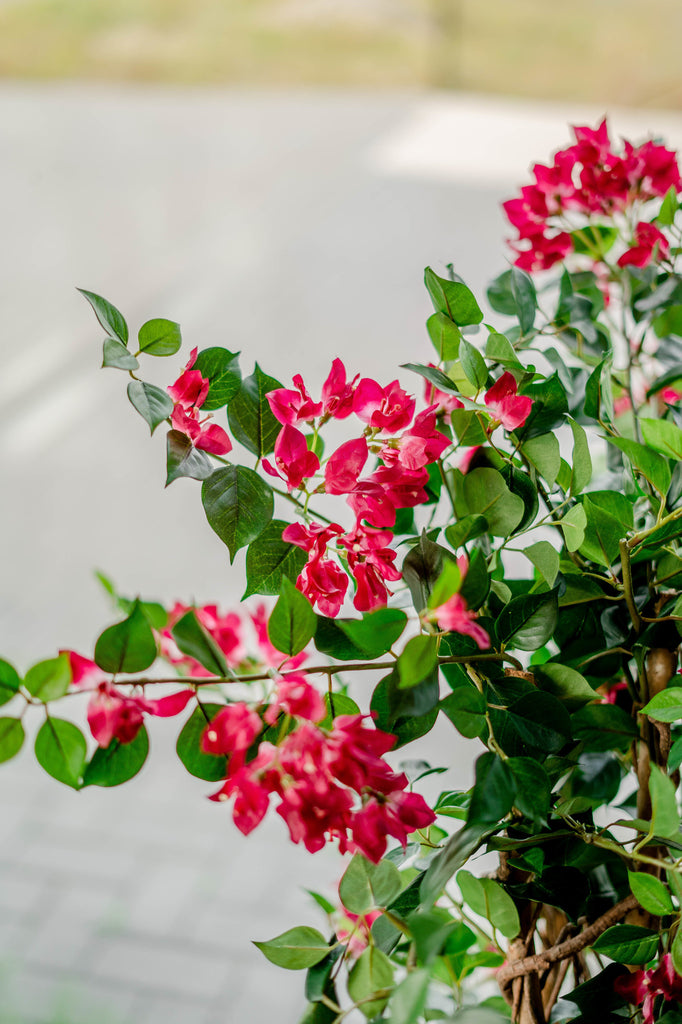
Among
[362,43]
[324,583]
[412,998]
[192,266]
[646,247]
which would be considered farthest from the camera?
[362,43]

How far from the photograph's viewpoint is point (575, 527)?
1.23 feet

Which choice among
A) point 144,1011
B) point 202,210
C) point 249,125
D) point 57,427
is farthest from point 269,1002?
point 249,125

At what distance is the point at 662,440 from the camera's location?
0.39 metres

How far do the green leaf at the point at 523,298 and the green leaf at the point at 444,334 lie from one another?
4 centimetres

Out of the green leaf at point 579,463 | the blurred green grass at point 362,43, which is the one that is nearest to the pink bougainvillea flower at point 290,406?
the green leaf at point 579,463

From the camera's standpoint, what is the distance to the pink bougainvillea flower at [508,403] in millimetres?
372

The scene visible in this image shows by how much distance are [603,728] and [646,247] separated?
26 cm

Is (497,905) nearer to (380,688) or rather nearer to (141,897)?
(380,688)

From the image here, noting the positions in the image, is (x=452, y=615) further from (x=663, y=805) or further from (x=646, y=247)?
(x=646, y=247)

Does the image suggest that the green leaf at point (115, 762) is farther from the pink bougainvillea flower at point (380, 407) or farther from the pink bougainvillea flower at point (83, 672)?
the pink bougainvillea flower at point (380, 407)

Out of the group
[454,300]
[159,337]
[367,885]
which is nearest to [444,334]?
[454,300]

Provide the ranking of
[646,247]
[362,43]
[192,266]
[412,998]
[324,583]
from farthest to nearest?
1. [362,43]
2. [192,266]
3. [646,247]
4. [324,583]
5. [412,998]

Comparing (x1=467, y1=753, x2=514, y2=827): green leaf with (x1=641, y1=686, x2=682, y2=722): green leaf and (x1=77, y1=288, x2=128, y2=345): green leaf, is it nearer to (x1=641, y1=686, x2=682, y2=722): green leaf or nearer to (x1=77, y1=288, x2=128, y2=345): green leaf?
(x1=641, y1=686, x2=682, y2=722): green leaf

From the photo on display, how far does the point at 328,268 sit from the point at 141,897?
2.00 m
